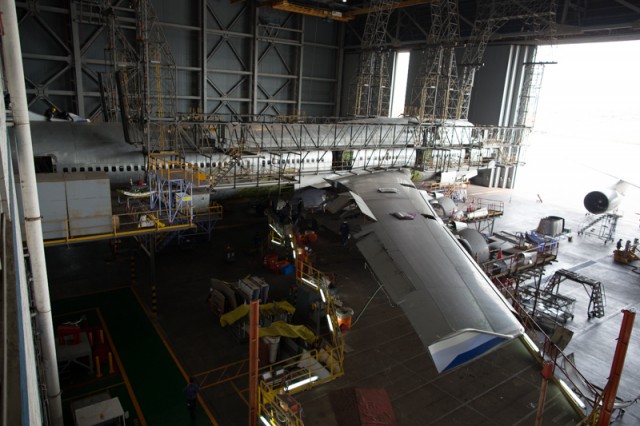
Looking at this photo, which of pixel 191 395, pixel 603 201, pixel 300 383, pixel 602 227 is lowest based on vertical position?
pixel 602 227

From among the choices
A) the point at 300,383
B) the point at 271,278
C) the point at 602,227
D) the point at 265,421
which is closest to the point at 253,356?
the point at 265,421

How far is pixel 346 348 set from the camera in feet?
56.2

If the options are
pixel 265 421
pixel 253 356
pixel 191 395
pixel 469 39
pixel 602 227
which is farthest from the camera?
pixel 469 39

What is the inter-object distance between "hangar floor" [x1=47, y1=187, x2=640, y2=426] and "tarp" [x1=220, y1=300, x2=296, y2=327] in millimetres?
683

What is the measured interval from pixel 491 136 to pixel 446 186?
10319 millimetres

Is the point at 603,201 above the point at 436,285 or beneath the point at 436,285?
beneath

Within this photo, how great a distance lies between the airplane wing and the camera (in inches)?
418

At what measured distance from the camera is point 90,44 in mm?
43250

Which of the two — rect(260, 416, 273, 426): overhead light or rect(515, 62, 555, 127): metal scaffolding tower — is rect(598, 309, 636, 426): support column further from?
rect(515, 62, 555, 127): metal scaffolding tower

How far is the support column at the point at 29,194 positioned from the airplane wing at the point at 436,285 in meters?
9.41

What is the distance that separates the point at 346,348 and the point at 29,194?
11.7m

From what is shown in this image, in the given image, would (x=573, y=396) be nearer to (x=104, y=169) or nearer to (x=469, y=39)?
(x=104, y=169)

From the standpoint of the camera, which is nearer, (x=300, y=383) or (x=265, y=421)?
(x=265, y=421)

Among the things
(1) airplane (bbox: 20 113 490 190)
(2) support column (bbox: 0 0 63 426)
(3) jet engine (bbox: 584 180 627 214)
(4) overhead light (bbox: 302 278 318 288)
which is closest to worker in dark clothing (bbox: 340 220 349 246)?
(1) airplane (bbox: 20 113 490 190)
